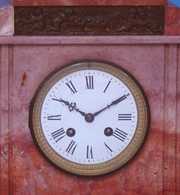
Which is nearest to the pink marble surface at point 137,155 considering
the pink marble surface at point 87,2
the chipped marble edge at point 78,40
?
the chipped marble edge at point 78,40

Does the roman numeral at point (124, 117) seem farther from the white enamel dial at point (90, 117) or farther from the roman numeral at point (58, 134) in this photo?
the roman numeral at point (58, 134)

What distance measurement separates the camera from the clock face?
2.55 meters

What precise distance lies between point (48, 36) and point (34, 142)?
400 mm

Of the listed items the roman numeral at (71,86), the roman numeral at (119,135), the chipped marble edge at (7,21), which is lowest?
the roman numeral at (119,135)

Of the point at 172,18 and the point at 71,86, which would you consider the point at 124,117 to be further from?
the point at 172,18

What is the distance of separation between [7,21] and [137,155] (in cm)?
70

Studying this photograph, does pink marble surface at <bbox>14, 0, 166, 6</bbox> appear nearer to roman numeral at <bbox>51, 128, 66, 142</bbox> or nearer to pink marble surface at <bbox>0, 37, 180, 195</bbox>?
pink marble surface at <bbox>0, 37, 180, 195</bbox>

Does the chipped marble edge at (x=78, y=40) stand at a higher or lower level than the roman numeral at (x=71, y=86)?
higher

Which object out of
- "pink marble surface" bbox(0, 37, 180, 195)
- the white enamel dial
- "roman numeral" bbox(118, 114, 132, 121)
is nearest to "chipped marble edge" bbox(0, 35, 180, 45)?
"pink marble surface" bbox(0, 37, 180, 195)

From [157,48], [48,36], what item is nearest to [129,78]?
[157,48]

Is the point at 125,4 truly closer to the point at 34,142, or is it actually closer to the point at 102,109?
the point at 102,109

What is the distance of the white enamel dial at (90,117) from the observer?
8.37 ft

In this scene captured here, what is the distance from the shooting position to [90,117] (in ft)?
8.35

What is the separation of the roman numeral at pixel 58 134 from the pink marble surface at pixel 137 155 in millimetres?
86
